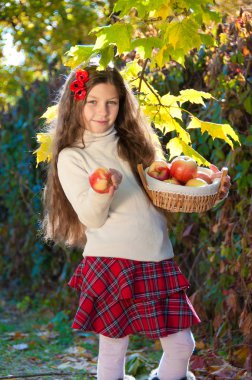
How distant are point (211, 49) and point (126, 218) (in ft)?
4.86

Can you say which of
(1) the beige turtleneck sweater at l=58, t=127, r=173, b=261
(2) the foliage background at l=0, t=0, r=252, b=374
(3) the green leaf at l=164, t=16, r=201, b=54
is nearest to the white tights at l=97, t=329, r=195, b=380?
(1) the beige turtleneck sweater at l=58, t=127, r=173, b=261

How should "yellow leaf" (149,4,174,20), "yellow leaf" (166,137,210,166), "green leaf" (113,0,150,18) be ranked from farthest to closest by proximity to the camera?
"yellow leaf" (166,137,210,166) → "yellow leaf" (149,4,174,20) → "green leaf" (113,0,150,18)

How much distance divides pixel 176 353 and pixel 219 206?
1.27 metres

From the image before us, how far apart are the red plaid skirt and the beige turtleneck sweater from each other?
0.17ft

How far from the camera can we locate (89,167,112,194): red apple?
2.84m

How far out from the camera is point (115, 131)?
327 centimetres

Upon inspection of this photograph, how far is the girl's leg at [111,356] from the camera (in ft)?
10.5

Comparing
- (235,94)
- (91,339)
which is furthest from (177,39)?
(91,339)

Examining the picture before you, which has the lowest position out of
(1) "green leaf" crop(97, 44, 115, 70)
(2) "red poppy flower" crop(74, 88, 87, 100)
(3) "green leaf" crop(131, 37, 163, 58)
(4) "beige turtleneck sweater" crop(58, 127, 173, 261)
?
(4) "beige turtleneck sweater" crop(58, 127, 173, 261)

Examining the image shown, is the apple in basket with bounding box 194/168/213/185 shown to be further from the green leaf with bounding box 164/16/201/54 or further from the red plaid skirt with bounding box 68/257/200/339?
the green leaf with bounding box 164/16/201/54

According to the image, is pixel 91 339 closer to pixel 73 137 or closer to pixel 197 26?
pixel 73 137

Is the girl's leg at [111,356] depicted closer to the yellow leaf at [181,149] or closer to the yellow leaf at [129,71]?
the yellow leaf at [181,149]

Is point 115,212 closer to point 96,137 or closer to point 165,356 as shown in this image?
point 96,137

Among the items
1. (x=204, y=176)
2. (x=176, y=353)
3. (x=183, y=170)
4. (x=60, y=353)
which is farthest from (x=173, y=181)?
(x=60, y=353)
